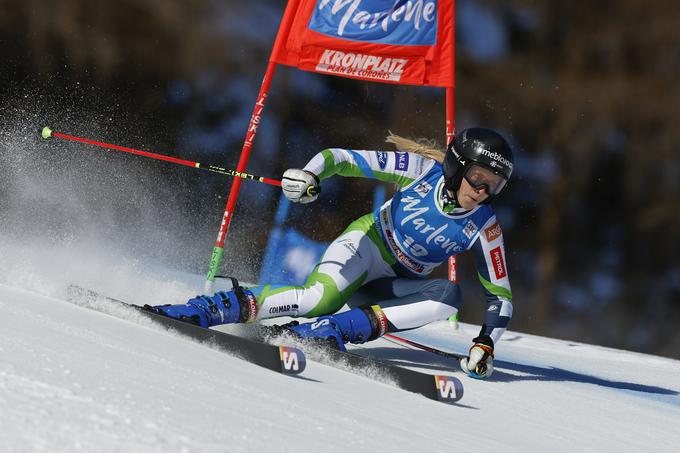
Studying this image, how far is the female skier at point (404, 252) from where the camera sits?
309 centimetres

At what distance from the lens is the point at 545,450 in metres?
2.11

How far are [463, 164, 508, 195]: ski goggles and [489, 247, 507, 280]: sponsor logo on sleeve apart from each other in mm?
274

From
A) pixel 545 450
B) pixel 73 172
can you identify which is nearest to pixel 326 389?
pixel 545 450

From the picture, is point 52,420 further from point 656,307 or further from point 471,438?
point 656,307

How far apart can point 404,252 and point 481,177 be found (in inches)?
17.1

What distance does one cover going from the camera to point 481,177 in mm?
3143

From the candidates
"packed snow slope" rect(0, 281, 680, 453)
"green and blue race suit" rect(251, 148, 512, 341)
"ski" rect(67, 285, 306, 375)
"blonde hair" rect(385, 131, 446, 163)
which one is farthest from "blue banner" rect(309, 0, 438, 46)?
"ski" rect(67, 285, 306, 375)

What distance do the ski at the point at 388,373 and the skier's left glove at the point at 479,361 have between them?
20.1 inches

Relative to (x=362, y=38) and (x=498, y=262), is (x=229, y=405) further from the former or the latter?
(x=362, y=38)

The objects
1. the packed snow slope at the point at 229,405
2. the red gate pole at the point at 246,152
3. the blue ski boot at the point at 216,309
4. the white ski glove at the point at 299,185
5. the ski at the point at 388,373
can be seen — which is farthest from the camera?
the red gate pole at the point at 246,152

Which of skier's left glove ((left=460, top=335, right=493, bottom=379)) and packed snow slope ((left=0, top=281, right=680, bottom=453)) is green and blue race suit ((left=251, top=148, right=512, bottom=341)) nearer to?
skier's left glove ((left=460, top=335, right=493, bottom=379))

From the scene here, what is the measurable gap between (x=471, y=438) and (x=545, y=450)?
23cm

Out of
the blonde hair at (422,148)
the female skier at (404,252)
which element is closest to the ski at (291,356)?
the female skier at (404,252)

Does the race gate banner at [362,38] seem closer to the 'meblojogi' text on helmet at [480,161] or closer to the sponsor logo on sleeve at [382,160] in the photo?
the sponsor logo on sleeve at [382,160]
